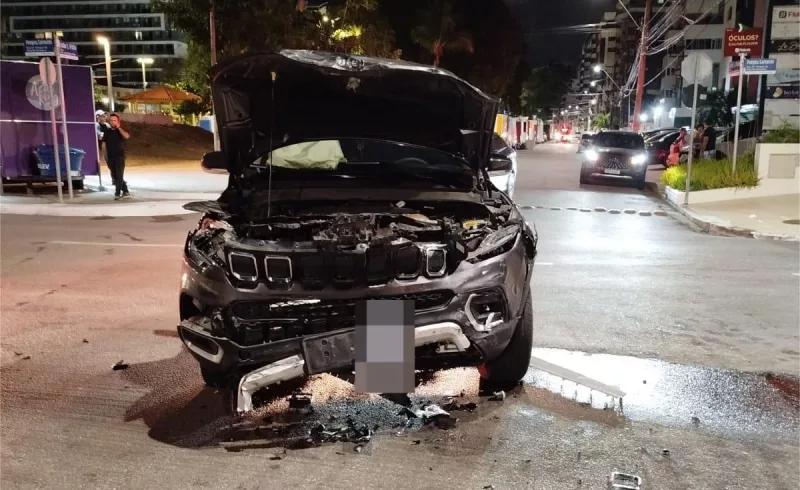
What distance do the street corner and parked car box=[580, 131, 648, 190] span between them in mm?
11829

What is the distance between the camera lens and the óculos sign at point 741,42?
14.2m

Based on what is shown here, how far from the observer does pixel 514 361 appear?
13.7 ft

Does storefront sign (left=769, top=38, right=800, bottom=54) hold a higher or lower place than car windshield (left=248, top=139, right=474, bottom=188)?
higher

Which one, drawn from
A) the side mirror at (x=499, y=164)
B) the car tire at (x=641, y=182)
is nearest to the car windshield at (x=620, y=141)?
the car tire at (x=641, y=182)

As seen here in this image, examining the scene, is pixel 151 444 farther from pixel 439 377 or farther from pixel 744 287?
pixel 744 287

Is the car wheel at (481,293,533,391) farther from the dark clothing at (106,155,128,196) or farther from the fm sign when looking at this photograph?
the fm sign

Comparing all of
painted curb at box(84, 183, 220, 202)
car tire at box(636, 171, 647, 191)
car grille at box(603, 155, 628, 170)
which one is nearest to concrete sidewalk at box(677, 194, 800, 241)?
car tire at box(636, 171, 647, 191)

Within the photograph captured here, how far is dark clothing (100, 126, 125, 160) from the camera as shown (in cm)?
1366

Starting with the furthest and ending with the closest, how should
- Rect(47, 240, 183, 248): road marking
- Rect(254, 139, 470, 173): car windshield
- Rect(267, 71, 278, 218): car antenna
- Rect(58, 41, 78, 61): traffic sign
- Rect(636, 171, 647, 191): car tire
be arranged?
Rect(636, 171, 647, 191): car tire < Rect(58, 41, 78, 61): traffic sign < Rect(47, 240, 183, 248): road marking < Rect(254, 139, 470, 173): car windshield < Rect(267, 71, 278, 218): car antenna

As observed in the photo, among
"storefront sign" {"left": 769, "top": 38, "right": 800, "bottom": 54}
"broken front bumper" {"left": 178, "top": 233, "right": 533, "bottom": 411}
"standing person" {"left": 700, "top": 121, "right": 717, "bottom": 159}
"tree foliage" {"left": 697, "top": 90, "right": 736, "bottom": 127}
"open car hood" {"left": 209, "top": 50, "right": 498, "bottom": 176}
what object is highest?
"storefront sign" {"left": 769, "top": 38, "right": 800, "bottom": 54}

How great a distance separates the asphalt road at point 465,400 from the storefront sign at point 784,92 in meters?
12.0

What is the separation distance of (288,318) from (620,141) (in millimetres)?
17862

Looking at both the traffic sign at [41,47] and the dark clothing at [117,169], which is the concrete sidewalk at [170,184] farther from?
the traffic sign at [41,47]

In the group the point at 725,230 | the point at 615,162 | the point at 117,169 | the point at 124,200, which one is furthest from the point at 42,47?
the point at 615,162
